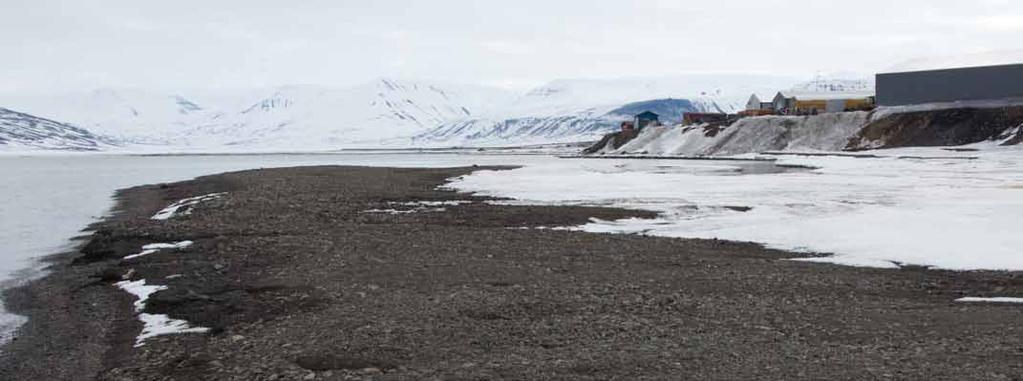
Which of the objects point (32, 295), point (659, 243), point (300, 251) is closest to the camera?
point (32, 295)

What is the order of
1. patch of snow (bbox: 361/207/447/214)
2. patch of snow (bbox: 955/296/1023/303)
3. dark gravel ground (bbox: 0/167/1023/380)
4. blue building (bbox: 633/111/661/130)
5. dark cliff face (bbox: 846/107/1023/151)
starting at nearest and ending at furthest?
dark gravel ground (bbox: 0/167/1023/380), patch of snow (bbox: 955/296/1023/303), patch of snow (bbox: 361/207/447/214), dark cliff face (bbox: 846/107/1023/151), blue building (bbox: 633/111/661/130)

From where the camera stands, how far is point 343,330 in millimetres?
11562

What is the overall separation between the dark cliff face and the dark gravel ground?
221ft

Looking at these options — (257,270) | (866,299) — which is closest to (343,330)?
(257,270)

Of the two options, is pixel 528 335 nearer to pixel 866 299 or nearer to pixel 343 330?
pixel 343 330

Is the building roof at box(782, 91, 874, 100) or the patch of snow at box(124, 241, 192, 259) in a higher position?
the building roof at box(782, 91, 874, 100)

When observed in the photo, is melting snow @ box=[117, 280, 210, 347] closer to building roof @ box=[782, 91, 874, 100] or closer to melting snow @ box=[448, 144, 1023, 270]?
melting snow @ box=[448, 144, 1023, 270]

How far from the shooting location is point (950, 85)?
9169cm

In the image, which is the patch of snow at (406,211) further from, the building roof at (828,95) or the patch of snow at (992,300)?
the building roof at (828,95)

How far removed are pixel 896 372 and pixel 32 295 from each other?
14.0 m

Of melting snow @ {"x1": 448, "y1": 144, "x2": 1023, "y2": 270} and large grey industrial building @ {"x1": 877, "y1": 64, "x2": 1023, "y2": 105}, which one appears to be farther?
large grey industrial building @ {"x1": 877, "y1": 64, "x2": 1023, "y2": 105}

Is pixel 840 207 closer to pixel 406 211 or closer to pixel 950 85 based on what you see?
pixel 406 211

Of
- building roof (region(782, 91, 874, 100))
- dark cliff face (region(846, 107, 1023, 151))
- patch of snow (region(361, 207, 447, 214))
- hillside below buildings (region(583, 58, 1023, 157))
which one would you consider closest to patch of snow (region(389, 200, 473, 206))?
patch of snow (region(361, 207, 447, 214))

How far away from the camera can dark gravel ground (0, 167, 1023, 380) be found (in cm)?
970
